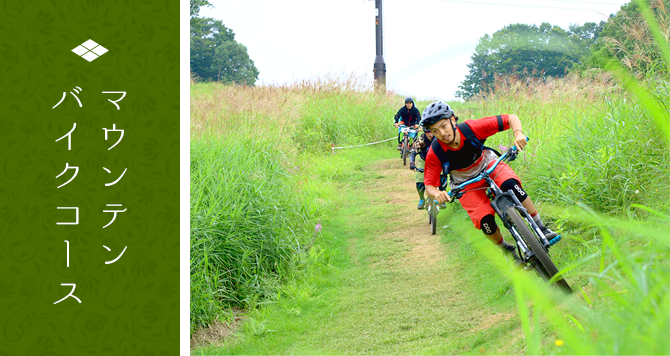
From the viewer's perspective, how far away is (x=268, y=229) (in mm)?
6066

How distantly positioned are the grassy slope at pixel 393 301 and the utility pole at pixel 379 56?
38.9 feet

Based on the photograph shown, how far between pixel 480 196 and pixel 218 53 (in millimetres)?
36831

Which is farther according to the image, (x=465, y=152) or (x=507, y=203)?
(x=465, y=152)

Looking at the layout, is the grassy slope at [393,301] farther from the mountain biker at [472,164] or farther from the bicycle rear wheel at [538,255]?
the mountain biker at [472,164]

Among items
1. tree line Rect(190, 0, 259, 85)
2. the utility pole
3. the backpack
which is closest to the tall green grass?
the backpack

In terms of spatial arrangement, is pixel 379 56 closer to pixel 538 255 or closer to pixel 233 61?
pixel 538 255

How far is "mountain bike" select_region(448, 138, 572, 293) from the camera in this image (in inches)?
156

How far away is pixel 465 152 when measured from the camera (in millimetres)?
4750

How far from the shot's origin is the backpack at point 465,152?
15.1 feet
